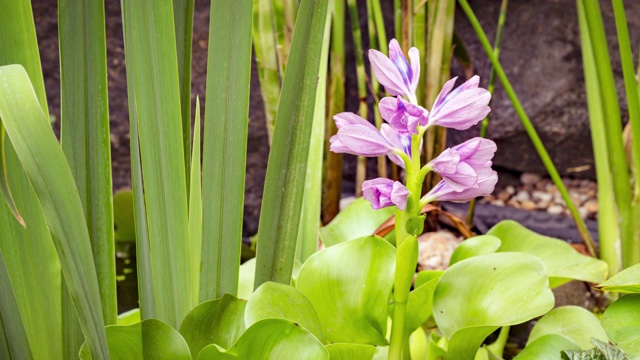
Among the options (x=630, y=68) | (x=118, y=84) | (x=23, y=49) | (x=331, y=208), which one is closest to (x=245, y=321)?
(x=23, y=49)

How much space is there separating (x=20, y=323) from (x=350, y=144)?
1.08ft

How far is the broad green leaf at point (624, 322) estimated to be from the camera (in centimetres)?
62

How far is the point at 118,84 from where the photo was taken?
5.49 feet

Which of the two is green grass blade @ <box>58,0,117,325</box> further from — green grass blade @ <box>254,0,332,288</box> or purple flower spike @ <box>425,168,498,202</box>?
purple flower spike @ <box>425,168,498,202</box>

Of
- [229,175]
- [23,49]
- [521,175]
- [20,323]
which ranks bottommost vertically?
[521,175]

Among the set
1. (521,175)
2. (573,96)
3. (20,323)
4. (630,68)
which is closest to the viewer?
(20,323)

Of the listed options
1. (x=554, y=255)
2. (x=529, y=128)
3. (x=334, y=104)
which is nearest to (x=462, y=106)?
(x=554, y=255)

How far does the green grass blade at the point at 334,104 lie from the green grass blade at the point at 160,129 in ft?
2.29

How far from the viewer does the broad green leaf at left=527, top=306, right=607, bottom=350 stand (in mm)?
682

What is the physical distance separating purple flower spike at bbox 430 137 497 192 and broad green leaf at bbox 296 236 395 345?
0.52 feet

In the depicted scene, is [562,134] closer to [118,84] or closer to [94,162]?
[118,84]

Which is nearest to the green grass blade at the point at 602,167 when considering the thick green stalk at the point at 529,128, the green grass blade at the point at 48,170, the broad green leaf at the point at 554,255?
the thick green stalk at the point at 529,128

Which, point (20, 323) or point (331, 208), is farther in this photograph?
point (331, 208)

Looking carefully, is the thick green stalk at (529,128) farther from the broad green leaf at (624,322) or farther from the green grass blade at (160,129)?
the green grass blade at (160,129)
